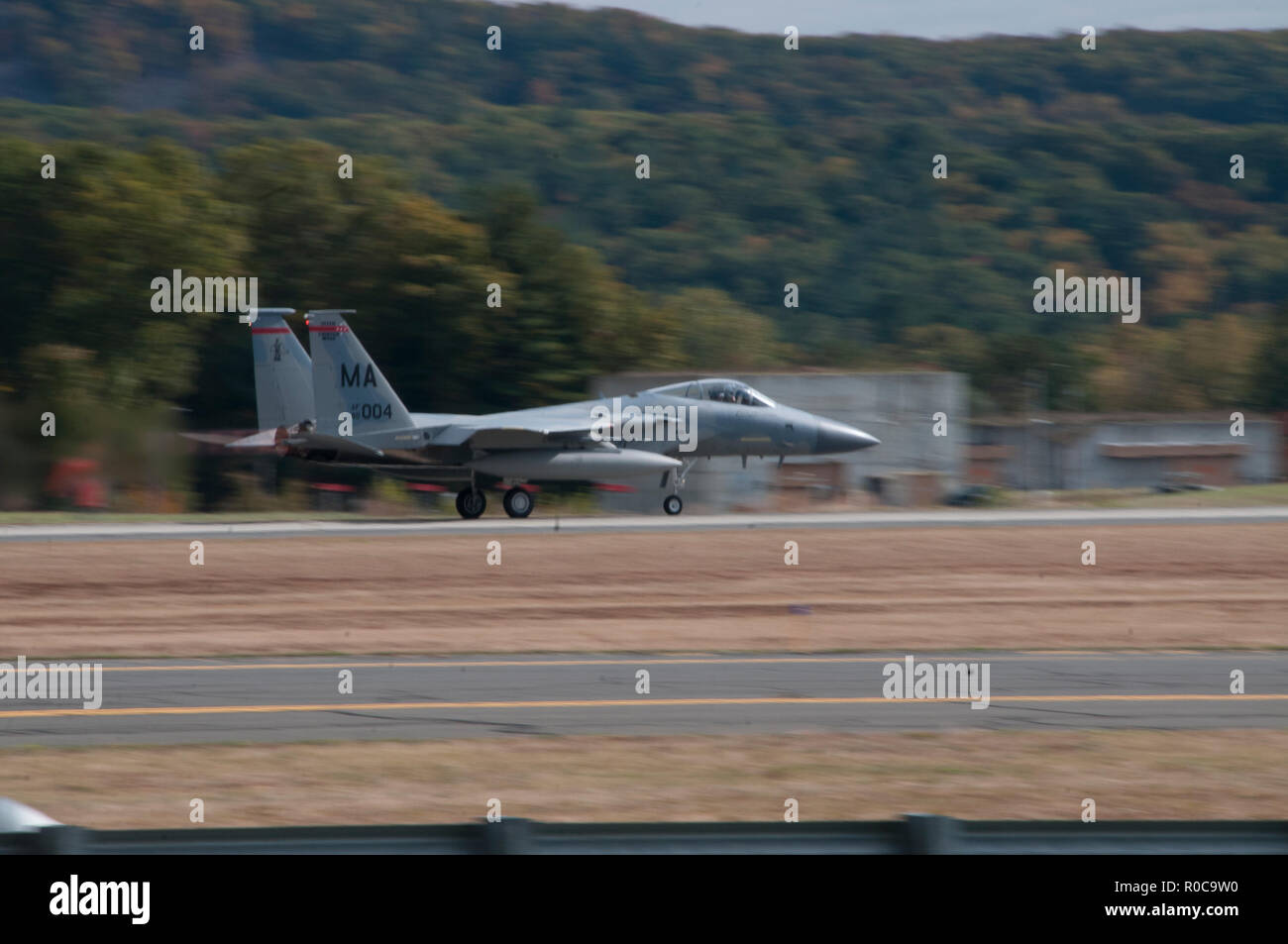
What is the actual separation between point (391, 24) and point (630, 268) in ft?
193

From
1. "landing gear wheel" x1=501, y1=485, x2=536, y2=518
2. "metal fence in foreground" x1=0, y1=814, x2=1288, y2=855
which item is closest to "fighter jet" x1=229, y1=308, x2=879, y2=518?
"landing gear wheel" x1=501, y1=485, x2=536, y2=518

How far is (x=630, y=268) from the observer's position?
9575 cm

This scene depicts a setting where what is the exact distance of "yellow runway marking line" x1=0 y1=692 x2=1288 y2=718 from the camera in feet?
35.9

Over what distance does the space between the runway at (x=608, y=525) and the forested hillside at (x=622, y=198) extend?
1662cm

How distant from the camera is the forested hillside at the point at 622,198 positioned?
47469mm

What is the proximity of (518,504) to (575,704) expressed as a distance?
19.1m

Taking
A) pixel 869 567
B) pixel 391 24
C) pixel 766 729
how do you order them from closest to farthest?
pixel 766 729, pixel 869 567, pixel 391 24

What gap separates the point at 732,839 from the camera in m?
4.53

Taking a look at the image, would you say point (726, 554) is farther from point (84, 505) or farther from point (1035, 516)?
point (84, 505)

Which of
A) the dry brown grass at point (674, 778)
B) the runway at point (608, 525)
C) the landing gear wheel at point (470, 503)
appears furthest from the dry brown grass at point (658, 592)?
the landing gear wheel at point (470, 503)

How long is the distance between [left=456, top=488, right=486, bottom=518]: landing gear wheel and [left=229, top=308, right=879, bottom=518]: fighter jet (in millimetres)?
22

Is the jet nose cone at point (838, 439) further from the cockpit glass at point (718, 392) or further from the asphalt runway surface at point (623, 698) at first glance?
the asphalt runway surface at point (623, 698)

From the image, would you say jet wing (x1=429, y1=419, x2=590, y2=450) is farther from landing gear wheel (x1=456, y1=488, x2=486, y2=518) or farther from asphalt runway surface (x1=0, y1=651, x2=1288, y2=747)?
asphalt runway surface (x1=0, y1=651, x2=1288, y2=747)
